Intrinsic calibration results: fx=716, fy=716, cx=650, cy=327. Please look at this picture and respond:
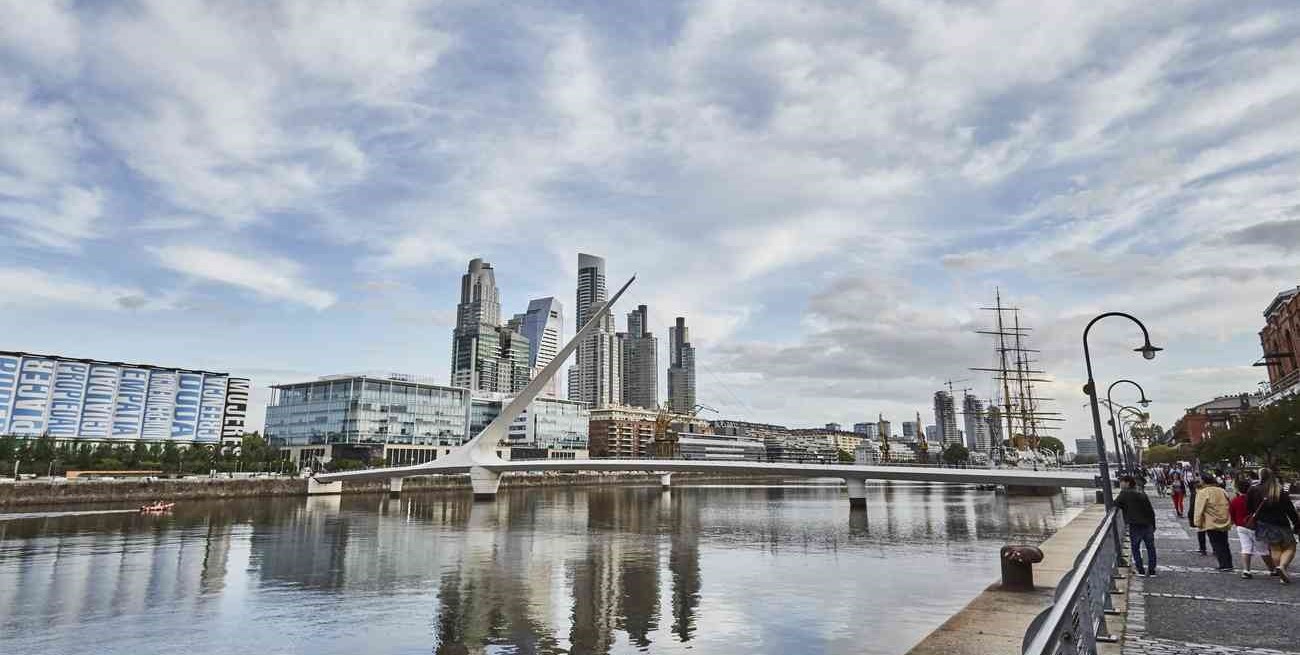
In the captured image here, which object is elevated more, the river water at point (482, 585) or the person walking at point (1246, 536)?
the person walking at point (1246, 536)

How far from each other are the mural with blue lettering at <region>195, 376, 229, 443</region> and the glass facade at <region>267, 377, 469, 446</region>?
8226mm

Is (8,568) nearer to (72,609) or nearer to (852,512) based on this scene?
(72,609)

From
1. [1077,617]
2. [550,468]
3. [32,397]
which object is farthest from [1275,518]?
[32,397]

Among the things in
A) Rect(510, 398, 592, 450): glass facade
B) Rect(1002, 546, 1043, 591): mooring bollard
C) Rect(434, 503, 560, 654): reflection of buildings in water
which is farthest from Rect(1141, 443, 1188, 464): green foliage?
Rect(1002, 546, 1043, 591): mooring bollard

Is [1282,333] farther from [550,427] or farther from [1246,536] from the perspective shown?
[550,427]

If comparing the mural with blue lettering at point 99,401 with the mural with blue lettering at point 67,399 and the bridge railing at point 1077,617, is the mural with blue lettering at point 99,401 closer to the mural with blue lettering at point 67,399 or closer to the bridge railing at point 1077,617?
the mural with blue lettering at point 67,399

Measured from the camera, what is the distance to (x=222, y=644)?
14.2m

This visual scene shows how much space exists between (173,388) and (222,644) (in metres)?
114

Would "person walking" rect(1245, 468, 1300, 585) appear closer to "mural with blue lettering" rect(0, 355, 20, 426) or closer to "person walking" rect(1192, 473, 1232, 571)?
"person walking" rect(1192, 473, 1232, 571)

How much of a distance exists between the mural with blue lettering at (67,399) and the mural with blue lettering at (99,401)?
0.73 m

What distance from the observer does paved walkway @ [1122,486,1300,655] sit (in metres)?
7.32

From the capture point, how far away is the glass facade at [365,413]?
4296 inches

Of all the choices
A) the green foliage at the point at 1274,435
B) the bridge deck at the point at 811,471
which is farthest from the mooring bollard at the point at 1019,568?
the bridge deck at the point at 811,471

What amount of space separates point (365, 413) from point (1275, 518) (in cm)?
11226
